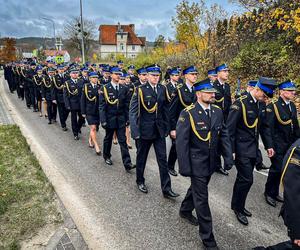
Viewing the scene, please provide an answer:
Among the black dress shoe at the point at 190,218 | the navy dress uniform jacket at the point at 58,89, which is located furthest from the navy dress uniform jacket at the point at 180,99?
the navy dress uniform jacket at the point at 58,89

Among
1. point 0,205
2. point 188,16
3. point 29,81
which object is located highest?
point 188,16

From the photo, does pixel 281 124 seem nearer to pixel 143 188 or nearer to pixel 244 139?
pixel 244 139

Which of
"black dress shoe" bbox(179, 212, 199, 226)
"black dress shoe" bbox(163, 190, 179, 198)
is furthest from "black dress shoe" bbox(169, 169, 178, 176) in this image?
"black dress shoe" bbox(179, 212, 199, 226)

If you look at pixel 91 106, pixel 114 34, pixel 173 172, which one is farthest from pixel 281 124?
pixel 114 34

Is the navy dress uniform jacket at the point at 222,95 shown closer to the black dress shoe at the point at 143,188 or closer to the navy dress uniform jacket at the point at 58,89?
the black dress shoe at the point at 143,188

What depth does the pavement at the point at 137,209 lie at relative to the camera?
3.99 meters

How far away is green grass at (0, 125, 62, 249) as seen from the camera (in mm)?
4164

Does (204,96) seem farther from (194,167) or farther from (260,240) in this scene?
(260,240)

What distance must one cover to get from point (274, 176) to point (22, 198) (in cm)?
438

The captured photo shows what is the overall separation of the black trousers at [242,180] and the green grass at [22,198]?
8.97 ft

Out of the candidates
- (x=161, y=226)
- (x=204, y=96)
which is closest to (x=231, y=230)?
(x=161, y=226)

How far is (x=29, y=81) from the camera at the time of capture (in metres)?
13.6

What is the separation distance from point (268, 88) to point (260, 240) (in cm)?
210

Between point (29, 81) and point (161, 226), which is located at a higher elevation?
point (29, 81)
